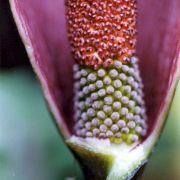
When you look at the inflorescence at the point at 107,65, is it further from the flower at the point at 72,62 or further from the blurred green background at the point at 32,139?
the blurred green background at the point at 32,139

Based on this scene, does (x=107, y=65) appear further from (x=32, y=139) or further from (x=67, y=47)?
(x=32, y=139)

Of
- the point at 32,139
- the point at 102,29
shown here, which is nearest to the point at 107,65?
the point at 102,29

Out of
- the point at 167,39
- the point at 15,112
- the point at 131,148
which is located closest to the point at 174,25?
the point at 167,39

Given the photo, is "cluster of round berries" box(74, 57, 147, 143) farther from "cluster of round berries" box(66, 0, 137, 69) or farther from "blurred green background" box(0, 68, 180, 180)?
"blurred green background" box(0, 68, 180, 180)

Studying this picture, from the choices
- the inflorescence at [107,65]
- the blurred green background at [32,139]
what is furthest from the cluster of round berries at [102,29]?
the blurred green background at [32,139]

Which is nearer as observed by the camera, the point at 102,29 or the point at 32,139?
the point at 102,29

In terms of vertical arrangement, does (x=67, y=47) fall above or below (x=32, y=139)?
above
